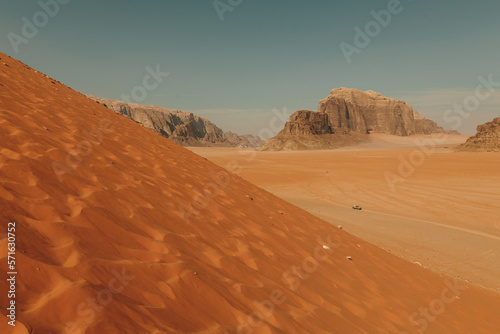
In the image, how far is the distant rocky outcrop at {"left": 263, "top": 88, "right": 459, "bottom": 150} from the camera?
9103 cm

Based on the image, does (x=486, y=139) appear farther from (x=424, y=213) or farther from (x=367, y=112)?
(x=367, y=112)

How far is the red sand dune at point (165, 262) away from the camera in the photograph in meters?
1.88

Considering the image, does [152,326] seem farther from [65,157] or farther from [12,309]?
[65,157]

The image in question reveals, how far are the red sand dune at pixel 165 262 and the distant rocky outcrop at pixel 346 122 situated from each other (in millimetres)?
80649

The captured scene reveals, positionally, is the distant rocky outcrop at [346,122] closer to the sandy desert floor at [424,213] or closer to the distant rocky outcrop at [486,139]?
the distant rocky outcrop at [486,139]

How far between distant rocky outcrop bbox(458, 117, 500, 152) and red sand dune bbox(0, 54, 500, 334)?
59.5m

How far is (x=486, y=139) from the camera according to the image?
5306 cm

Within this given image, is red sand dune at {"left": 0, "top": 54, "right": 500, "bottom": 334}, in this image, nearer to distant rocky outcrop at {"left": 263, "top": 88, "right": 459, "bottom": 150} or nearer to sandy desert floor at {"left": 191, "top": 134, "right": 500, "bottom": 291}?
sandy desert floor at {"left": 191, "top": 134, "right": 500, "bottom": 291}

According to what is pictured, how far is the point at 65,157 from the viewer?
3844 millimetres

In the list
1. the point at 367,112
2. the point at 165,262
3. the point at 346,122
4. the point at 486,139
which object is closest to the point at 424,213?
the point at 165,262

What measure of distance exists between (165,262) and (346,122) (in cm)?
Answer: 12905

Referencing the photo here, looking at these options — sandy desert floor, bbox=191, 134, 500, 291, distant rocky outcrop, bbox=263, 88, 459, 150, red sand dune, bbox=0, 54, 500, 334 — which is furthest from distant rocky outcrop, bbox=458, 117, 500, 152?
red sand dune, bbox=0, 54, 500, 334

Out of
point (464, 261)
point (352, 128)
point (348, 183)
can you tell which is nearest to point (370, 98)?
point (352, 128)

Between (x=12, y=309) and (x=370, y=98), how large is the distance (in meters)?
158
